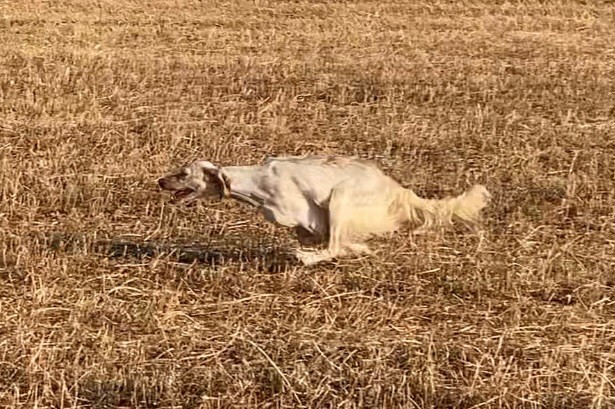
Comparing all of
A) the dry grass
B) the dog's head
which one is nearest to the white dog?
the dog's head

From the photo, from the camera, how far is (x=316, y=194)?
577 cm

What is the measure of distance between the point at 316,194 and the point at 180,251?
99 cm

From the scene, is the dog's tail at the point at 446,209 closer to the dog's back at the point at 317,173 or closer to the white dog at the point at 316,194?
the white dog at the point at 316,194

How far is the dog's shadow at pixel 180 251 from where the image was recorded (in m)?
6.07

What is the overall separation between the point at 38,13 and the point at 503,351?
15327 millimetres

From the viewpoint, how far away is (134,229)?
6.69 m

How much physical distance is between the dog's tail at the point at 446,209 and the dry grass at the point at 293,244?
0.43ft

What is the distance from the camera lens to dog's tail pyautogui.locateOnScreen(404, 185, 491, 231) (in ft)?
20.6

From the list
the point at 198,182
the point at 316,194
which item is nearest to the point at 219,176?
the point at 198,182

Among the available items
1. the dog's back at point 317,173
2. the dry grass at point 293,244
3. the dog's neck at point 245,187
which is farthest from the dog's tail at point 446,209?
the dog's neck at point 245,187

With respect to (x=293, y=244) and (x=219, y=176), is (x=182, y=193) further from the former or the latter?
(x=293, y=244)

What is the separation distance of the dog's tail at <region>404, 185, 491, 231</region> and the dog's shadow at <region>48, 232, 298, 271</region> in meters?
0.80

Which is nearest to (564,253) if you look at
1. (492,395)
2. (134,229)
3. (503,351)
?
(503,351)

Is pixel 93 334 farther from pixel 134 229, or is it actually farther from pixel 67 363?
pixel 134 229
